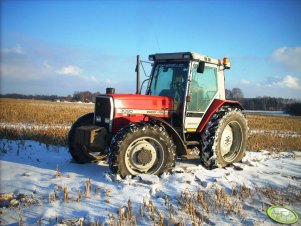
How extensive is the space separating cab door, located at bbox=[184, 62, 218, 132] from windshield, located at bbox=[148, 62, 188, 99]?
0.23m

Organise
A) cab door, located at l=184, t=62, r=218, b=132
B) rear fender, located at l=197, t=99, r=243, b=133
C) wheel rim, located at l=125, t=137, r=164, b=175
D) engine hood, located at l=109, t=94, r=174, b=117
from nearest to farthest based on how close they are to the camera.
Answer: wheel rim, located at l=125, t=137, r=164, b=175 < engine hood, located at l=109, t=94, r=174, b=117 < cab door, located at l=184, t=62, r=218, b=132 < rear fender, located at l=197, t=99, r=243, b=133

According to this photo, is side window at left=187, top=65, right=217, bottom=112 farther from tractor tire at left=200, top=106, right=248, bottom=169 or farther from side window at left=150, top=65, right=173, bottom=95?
side window at left=150, top=65, right=173, bottom=95

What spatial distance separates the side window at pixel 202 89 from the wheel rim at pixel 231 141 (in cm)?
92

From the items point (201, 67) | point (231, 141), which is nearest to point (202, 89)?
point (201, 67)

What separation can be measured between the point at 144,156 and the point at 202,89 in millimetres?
2542

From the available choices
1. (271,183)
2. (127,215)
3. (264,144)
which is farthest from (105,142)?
(264,144)

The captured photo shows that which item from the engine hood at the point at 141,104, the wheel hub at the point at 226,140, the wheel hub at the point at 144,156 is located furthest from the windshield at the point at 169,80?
the wheel hub at the point at 144,156

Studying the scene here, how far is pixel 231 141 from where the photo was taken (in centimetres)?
855

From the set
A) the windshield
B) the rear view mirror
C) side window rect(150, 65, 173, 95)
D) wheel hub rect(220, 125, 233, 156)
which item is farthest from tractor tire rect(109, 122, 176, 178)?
wheel hub rect(220, 125, 233, 156)

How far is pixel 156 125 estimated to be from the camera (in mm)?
6777

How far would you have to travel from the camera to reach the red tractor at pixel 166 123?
6555mm

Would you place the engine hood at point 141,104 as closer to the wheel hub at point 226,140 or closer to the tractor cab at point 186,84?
the tractor cab at point 186,84

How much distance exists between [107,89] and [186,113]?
1.94 meters

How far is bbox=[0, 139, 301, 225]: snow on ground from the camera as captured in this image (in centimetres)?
458
